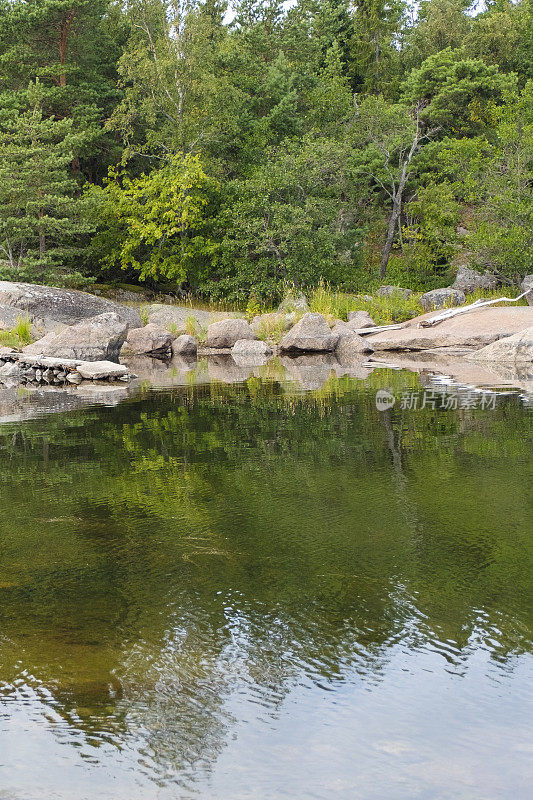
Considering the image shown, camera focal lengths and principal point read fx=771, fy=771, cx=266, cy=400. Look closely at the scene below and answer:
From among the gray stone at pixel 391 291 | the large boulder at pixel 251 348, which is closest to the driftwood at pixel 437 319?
the large boulder at pixel 251 348

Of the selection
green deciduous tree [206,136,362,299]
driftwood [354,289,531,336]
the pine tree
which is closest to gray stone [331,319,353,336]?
driftwood [354,289,531,336]

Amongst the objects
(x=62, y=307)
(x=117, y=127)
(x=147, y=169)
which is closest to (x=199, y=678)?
(x=62, y=307)

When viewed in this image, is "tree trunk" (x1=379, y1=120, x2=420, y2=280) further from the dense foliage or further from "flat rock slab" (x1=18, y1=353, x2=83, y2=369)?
"flat rock slab" (x1=18, y1=353, x2=83, y2=369)

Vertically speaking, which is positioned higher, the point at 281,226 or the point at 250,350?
the point at 281,226

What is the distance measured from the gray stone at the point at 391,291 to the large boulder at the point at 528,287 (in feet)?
13.0

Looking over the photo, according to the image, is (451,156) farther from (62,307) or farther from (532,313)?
(62,307)

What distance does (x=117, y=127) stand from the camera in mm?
28234

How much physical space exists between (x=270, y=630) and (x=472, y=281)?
26.1 m

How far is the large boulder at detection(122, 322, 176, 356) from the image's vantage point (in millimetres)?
20281

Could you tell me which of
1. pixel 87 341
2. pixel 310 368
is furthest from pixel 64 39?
pixel 310 368

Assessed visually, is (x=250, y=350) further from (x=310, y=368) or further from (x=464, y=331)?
(x=464, y=331)

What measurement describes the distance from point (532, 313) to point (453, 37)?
970 inches

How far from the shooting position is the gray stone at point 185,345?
20.3 meters

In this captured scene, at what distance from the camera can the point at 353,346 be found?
62.7 ft
